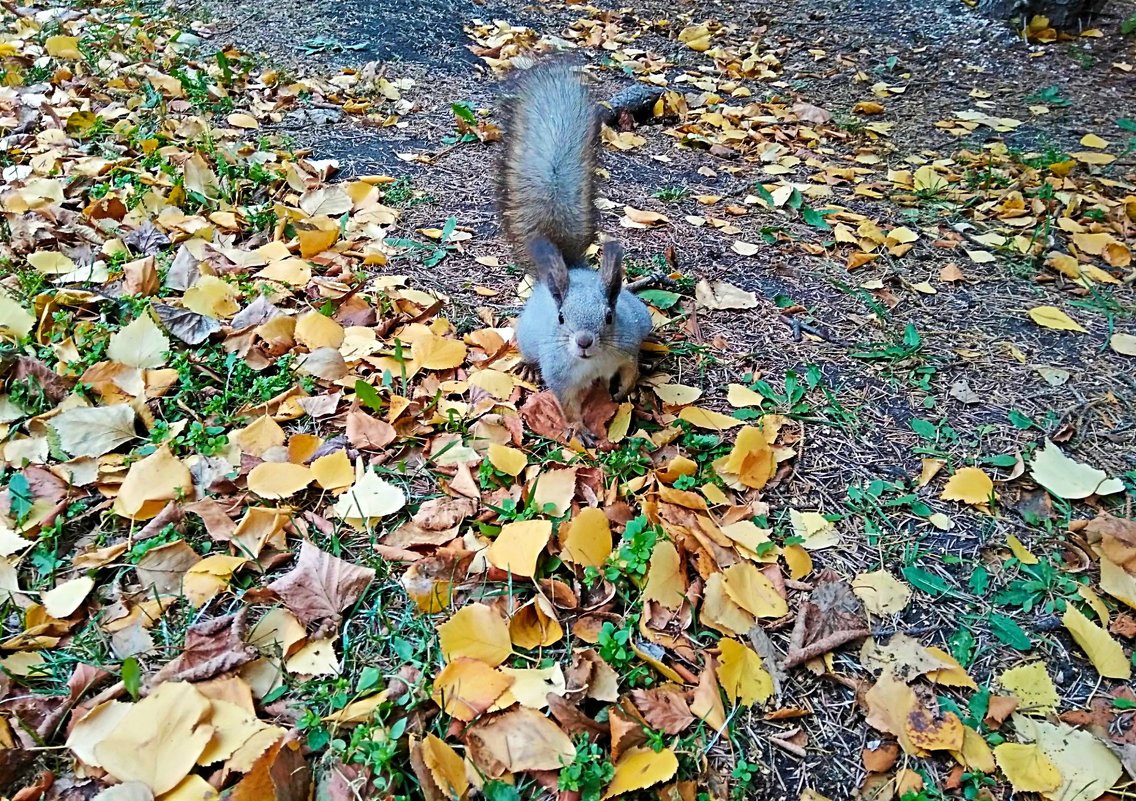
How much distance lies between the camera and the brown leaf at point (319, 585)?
57.9 inches

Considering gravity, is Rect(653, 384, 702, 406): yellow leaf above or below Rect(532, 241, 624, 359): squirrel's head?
below

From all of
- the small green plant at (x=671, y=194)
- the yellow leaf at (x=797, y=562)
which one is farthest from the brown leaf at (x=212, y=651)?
the small green plant at (x=671, y=194)

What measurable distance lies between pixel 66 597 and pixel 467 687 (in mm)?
814

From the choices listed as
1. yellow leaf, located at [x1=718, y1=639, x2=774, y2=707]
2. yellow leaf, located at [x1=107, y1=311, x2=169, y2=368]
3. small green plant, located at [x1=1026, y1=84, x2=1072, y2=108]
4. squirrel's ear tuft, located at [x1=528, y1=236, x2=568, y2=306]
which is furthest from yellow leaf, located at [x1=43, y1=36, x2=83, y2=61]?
small green plant, located at [x1=1026, y1=84, x2=1072, y2=108]

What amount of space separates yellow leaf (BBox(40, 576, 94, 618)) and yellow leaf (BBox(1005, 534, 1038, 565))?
6.47 ft

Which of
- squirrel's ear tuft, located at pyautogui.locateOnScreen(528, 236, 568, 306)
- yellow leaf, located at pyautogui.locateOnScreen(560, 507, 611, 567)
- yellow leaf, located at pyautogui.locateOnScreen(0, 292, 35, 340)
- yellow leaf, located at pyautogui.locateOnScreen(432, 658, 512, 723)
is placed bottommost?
yellow leaf, located at pyautogui.locateOnScreen(432, 658, 512, 723)

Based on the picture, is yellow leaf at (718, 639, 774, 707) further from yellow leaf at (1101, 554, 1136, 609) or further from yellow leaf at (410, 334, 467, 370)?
yellow leaf at (410, 334, 467, 370)

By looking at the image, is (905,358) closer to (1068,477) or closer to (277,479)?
(1068,477)

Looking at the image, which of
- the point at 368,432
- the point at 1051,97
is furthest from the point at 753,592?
the point at 1051,97

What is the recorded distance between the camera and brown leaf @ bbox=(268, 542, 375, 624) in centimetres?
147

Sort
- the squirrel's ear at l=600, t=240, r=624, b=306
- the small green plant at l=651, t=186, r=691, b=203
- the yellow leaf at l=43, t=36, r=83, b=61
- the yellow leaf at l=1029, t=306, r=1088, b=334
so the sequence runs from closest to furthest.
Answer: the squirrel's ear at l=600, t=240, r=624, b=306, the yellow leaf at l=1029, t=306, r=1088, b=334, the small green plant at l=651, t=186, r=691, b=203, the yellow leaf at l=43, t=36, r=83, b=61

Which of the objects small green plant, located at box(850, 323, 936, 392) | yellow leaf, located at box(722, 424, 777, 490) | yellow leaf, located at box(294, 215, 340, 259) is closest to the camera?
yellow leaf, located at box(722, 424, 777, 490)

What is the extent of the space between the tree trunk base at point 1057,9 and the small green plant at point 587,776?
4991 mm

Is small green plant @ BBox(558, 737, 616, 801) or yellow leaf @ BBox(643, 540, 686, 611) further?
yellow leaf @ BBox(643, 540, 686, 611)
